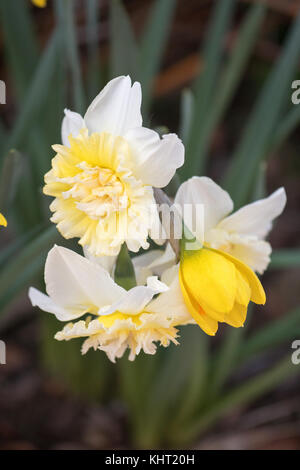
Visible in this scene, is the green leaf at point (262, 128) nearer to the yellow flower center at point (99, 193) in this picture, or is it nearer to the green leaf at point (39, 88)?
the green leaf at point (39, 88)

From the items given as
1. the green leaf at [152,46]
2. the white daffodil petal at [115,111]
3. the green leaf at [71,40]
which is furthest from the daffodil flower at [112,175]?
the green leaf at [152,46]

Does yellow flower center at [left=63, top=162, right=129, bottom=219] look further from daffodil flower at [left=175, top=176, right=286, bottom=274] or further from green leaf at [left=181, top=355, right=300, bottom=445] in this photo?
green leaf at [left=181, top=355, right=300, bottom=445]

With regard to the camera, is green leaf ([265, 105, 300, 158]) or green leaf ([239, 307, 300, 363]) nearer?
green leaf ([265, 105, 300, 158])

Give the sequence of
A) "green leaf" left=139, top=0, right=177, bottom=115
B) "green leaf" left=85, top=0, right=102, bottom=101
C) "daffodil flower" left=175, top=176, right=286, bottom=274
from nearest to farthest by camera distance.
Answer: "daffodil flower" left=175, top=176, right=286, bottom=274 → "green leaf" left=85, top=0, right=102, bottom=101 → "green leaf" left=139, top=0, right=177, bottom=115

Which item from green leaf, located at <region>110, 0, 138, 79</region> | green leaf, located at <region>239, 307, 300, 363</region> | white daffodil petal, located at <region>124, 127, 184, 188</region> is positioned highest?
green leaf, located at <region>110, 0, 138, 79</region>

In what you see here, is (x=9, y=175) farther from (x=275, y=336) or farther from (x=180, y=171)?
(x=275, y=336)

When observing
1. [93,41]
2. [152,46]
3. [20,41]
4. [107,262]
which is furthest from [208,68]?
[107,262]

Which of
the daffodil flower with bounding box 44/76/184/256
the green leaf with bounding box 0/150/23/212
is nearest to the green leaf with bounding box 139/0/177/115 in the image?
the green leaf with bounding box 0/150/23/212
